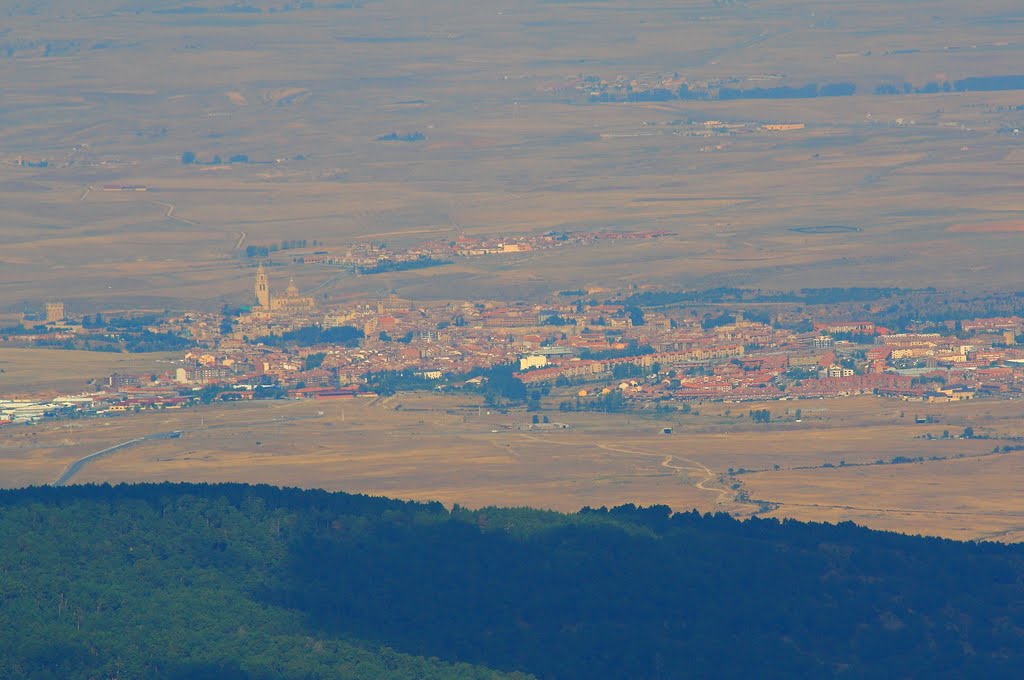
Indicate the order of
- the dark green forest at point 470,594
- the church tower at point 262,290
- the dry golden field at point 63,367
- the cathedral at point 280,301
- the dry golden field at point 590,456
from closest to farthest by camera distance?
1. the dark green forest at point 470,594
2. the dry golden field at point 590,456
3. the dry golden field at point 63,367
4. the cathedral at point 280,301
5. the church tower at point 262,290

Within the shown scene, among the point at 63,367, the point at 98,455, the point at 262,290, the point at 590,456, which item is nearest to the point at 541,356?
the point at 63,367

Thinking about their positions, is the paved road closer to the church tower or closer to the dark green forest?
the dark green forest

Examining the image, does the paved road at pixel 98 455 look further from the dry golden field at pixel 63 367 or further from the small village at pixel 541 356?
the dry golden field at pixel 63 367

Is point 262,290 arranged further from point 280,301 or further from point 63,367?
point 63,367

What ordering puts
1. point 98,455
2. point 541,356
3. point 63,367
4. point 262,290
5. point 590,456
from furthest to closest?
point 262,290 → point 63,367 → point 541,356 → point 98,455 → point 590,456

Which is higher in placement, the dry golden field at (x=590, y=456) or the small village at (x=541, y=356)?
the small village at (x=541, y=356)

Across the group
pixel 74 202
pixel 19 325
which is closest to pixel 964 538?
pixel 19 325

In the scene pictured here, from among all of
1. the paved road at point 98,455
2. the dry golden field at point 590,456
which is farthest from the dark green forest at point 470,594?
the paved road at point 98,455

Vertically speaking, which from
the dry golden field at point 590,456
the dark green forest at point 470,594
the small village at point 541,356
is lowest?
the dark green forest at point 470,594
